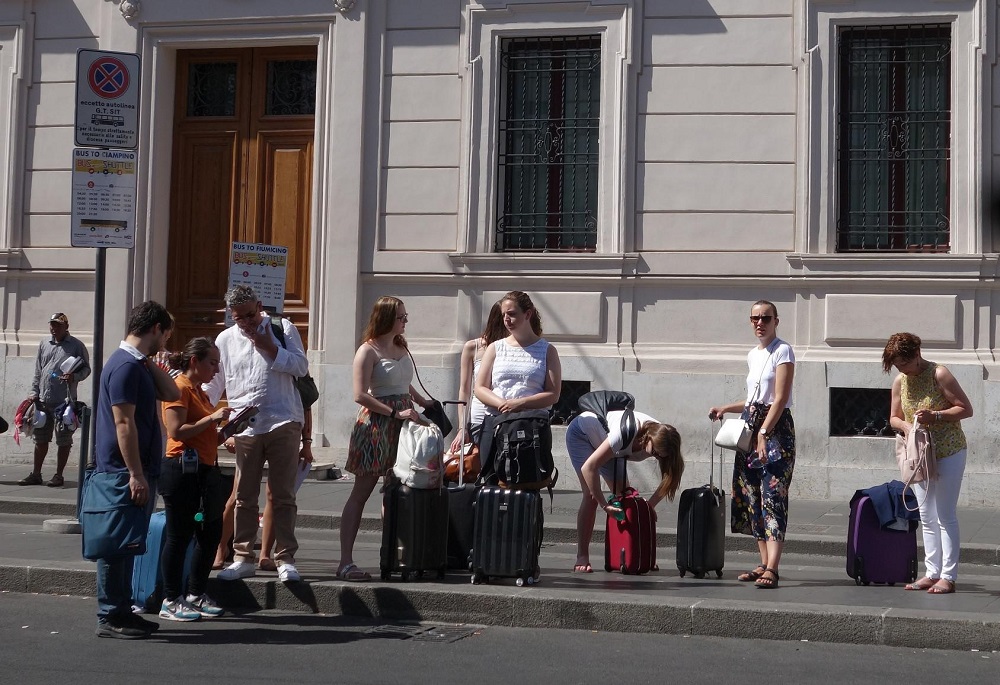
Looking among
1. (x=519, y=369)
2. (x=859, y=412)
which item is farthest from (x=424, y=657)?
(x=859, y=412)

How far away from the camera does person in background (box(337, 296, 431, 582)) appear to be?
7488mm

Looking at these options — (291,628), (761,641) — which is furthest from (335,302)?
(761,641)

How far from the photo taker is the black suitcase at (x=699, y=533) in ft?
25.6

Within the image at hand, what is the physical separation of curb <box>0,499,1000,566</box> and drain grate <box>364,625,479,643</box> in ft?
9.99

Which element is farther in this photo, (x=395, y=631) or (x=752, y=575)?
(x=752, y=575)

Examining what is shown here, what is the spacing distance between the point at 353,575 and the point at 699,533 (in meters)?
2.07

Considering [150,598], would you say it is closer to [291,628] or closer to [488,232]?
[291,628]

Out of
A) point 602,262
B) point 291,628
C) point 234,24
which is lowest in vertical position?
point 291,628

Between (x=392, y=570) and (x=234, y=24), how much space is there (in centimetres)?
812

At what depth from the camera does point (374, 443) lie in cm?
753

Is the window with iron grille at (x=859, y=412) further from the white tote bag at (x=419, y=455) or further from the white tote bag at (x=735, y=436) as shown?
the white tote bag at (x=419, y=455)

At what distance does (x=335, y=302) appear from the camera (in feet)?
43.4

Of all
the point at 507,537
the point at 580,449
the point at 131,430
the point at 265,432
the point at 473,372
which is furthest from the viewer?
the point at 473,372

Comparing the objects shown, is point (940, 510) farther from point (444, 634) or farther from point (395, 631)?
point (395, 631)
